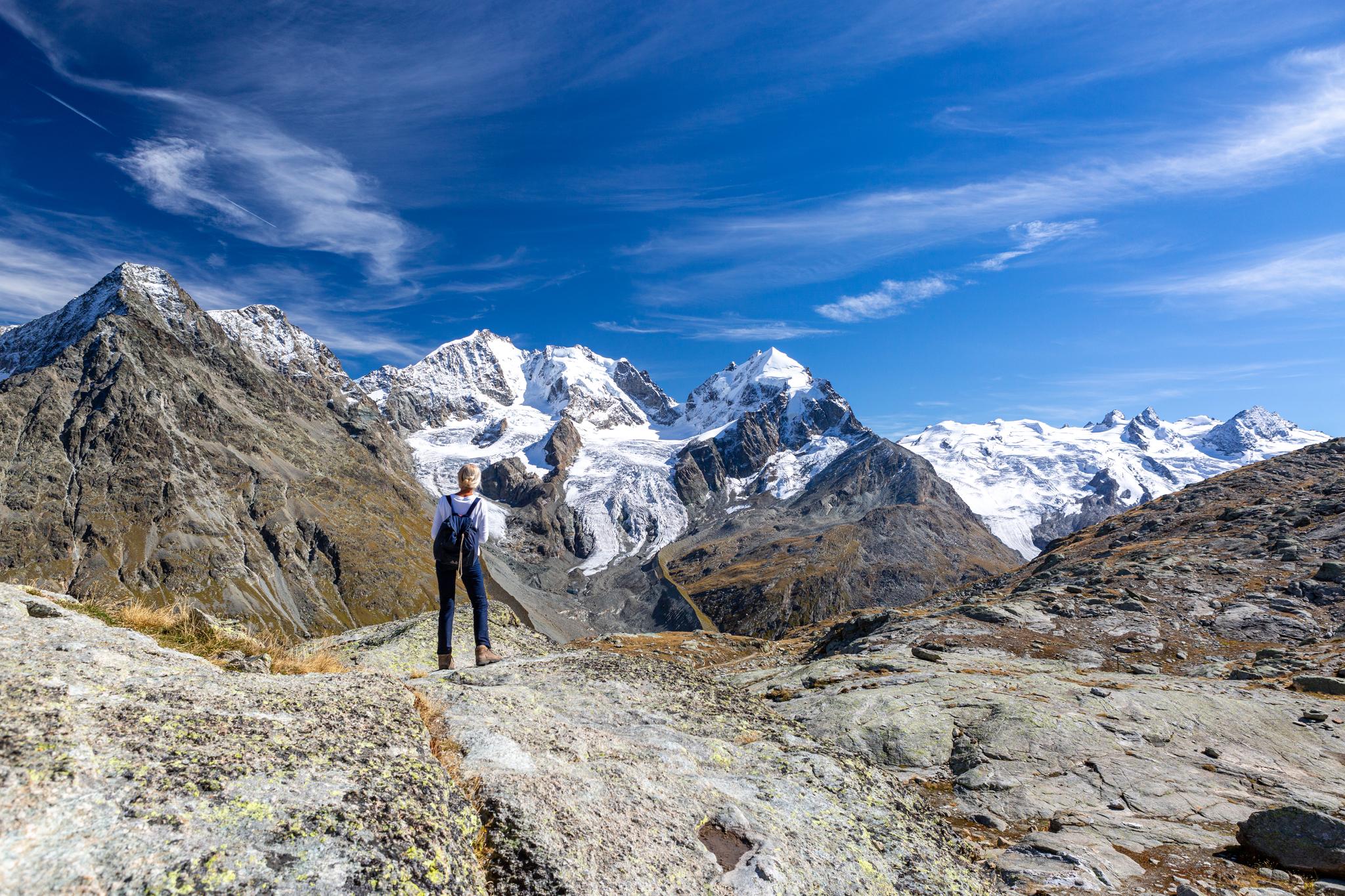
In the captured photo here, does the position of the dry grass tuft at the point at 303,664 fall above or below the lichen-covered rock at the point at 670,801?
above

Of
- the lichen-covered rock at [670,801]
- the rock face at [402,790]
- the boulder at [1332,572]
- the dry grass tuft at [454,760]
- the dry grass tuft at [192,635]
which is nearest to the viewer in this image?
the rock face at [402,790]

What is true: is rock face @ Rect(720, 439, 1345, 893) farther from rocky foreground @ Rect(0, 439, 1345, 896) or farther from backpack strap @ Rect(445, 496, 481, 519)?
backpack strap @ Rect(445, 496, 481, 519)

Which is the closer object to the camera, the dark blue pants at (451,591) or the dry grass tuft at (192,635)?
the dry grass tuft at (192,635)

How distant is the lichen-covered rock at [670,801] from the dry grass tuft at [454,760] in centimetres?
8

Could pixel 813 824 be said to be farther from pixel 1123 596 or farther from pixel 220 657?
pixel 1123 596

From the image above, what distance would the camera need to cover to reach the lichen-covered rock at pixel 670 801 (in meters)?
6.59

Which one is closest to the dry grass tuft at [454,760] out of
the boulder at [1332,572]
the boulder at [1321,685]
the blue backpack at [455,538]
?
the blue backpack at [455,538]

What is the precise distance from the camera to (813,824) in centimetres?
862

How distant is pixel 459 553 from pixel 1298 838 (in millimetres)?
15889

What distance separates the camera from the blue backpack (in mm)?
14422

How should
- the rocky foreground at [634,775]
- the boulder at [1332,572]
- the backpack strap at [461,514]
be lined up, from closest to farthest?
the rocky foreground at [634,775], the backpack strap at [461,514], the boulder at [1332,572]

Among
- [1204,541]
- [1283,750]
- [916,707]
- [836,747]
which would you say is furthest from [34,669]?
[1204,541]

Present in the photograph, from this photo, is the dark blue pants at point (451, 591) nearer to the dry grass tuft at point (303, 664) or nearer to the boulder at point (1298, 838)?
the dry grass tuft at point (303, 664)

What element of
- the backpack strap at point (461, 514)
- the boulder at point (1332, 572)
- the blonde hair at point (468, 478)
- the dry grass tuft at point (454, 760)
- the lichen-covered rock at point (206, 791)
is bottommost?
the boulder at point (1332, 572)
